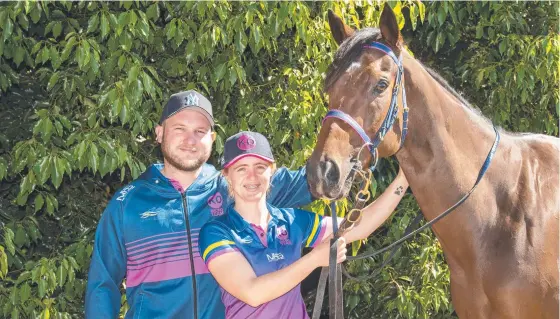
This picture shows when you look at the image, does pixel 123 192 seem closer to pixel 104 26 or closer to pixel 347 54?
pixel 347 54

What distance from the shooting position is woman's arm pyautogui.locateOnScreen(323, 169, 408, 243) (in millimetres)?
2818

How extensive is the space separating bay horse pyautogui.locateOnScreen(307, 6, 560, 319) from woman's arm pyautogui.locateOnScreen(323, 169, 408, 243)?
0.14 metres

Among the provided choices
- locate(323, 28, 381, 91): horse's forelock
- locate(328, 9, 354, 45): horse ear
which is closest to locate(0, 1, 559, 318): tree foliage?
locate(328, 9, 354, 45): horse ear

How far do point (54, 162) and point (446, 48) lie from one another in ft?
9.68

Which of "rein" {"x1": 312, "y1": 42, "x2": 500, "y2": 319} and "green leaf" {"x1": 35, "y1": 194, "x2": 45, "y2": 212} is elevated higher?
"rein" {"x1": 312, "y1": 42, "x2": 500, "y2": 319}

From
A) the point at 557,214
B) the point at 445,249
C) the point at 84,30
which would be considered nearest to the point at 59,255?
the point at 84,30

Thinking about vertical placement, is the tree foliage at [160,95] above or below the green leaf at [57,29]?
below

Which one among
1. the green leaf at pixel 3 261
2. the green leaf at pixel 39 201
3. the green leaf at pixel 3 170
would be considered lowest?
the green leaf at pixel 3 261

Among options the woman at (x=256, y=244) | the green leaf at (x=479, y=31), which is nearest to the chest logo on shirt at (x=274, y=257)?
Answer: the woman at (x=256, y=244)

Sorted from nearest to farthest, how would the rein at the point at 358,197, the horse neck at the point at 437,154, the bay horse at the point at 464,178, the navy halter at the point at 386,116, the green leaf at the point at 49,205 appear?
the rein at the point at 358,197
the navy halter at the point at 386,116
the bay horse at the point at 464,178
the horse neck at the point at 437,154
the green leaf at the point at 49,205

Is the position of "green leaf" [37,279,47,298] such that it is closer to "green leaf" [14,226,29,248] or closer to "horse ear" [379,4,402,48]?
"green leaf" [14,226,29,248]

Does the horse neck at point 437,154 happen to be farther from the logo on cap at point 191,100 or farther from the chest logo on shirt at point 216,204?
the logo on cap at point 191,100

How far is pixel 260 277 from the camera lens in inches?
91.3

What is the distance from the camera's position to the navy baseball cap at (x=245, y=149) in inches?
99.7
